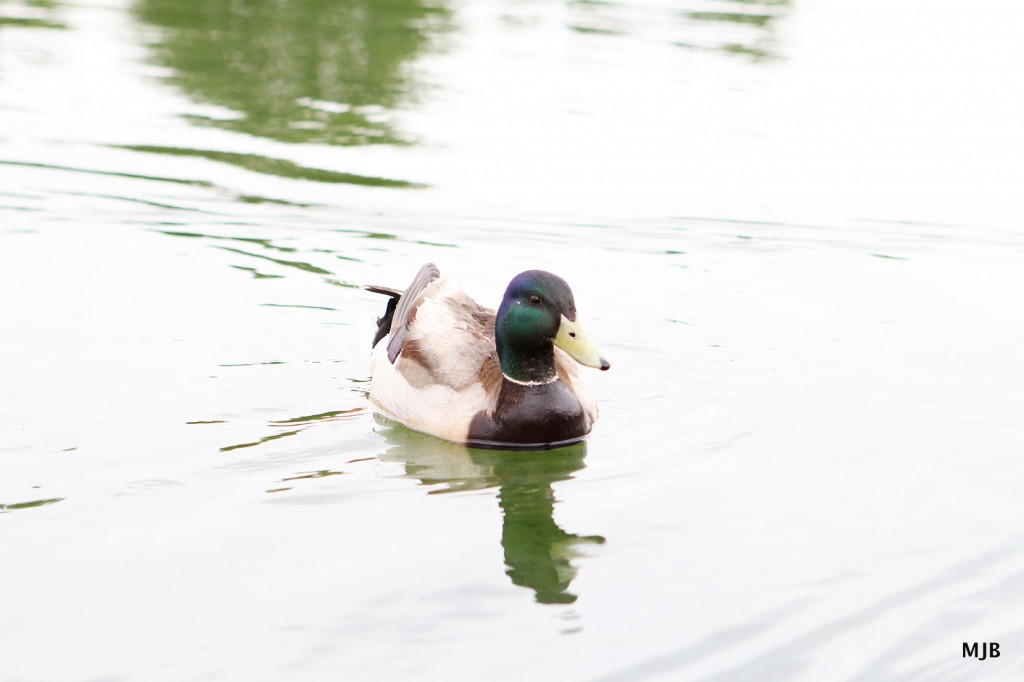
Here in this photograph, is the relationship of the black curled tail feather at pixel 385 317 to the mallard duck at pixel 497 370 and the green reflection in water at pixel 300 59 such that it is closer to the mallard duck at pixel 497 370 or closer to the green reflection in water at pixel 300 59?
the mallard duck at pixel 497 370

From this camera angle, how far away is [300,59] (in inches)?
755

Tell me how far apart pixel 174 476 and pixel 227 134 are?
26.7ft

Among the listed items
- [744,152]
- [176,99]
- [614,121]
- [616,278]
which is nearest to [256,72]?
[176,99]

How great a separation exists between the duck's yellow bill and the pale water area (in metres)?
0.56

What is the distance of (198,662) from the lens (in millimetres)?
5742

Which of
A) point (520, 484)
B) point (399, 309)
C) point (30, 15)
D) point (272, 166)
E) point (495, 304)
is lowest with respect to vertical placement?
point (520, 484)

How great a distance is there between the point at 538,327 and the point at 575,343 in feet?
0.73

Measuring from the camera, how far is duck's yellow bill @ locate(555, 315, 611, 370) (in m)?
8.04

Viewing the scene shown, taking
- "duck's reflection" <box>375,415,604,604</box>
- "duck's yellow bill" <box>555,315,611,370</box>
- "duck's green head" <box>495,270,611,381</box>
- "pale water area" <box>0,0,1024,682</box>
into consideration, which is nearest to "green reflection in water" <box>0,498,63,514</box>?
"pale water area" <box>0,0,1024,682</box>

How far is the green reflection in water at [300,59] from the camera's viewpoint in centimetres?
1605

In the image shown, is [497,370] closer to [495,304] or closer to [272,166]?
[495,304]

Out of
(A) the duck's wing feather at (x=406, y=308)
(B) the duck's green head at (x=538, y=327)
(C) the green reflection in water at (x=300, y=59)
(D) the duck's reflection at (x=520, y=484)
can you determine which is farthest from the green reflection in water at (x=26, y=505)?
(C) the green reflection in water at (x=300, y=59)

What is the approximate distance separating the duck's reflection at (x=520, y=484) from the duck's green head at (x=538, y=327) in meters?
0.51

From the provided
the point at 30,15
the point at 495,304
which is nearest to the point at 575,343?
the point at 495,304
